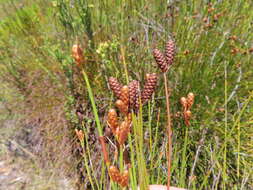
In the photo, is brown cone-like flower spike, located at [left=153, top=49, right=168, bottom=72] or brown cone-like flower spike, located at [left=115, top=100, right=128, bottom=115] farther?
brown cone-like flower spike, located at [left=153, top=49, right=168, bottom=72]

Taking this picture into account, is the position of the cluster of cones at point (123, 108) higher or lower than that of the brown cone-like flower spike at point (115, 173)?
higher

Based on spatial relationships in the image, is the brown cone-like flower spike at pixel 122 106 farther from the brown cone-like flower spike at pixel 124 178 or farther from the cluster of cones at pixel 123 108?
the brown cone-like flower spike at pixel 124 178

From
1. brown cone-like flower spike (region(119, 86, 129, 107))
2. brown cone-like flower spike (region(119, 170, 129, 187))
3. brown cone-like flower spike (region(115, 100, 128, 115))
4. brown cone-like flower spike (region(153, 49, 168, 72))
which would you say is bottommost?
brown cone-like flower spike (region(119, 170, 129, 187))

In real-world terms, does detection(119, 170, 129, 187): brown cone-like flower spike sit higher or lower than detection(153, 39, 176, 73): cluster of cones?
lower

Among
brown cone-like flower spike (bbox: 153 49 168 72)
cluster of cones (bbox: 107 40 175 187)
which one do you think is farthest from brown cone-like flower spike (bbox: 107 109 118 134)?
brown cone-like flower spike (bbox: 153 49 168 72)

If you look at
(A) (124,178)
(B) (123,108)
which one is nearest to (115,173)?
(A) (124,178)

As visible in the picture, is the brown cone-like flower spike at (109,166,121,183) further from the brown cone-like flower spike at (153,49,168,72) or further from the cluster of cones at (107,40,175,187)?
the brown cone-like flower spike at (153,49,168,72)

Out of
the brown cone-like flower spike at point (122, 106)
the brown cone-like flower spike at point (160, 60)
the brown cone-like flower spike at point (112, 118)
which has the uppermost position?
the brown cone-like flower spike at point (160, 60)

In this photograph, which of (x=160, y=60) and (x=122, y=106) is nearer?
(x=122, y=106)

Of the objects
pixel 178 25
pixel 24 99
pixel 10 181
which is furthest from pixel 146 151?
pixel 24 99

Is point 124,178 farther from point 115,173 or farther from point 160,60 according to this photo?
point 160,60

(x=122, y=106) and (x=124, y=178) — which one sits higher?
(x=122, y=106)

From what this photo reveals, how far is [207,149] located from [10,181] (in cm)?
123

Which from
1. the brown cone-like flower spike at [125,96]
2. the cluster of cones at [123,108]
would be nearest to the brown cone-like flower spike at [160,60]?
the cluster of cones at [123,108]
